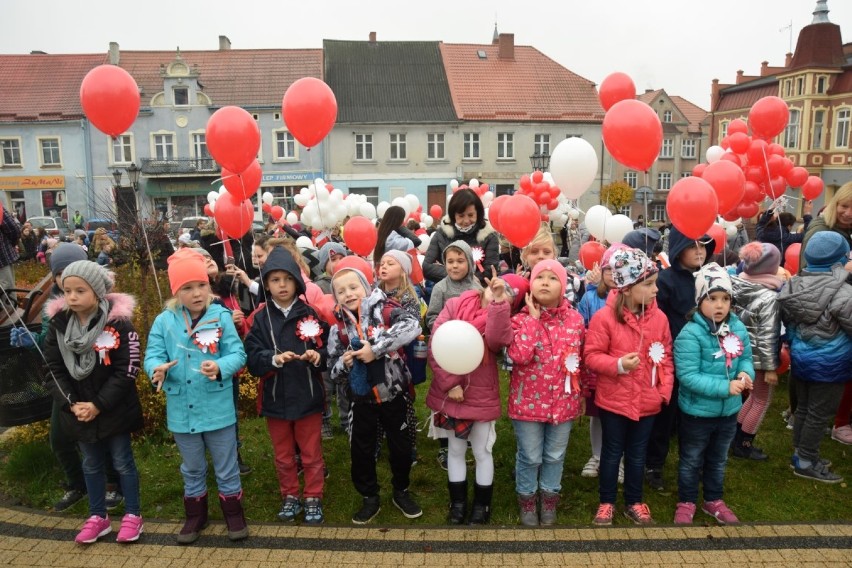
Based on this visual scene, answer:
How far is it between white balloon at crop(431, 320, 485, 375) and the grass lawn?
3.74 ft

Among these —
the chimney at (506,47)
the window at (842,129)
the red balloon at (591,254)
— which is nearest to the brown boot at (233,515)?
the red balloon at (591,254)

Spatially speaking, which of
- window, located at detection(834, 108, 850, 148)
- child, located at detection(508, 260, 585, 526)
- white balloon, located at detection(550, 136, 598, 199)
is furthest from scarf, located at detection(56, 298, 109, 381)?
window, located at detection(834, 108, 850, 148)

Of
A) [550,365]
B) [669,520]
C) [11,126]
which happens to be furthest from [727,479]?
[11,126]

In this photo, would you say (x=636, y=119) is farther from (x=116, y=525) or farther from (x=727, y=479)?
(x=116, y=525)

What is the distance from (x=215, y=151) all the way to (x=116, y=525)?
248 cm

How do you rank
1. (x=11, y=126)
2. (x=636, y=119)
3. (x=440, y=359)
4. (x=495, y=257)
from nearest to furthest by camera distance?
(x=440, y=359) < (x=636, y=119) < (x=495, y=257) < (x=11, y=126)

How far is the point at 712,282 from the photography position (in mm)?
3580

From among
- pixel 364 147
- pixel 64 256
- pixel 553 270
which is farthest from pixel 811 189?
pixel 364 147

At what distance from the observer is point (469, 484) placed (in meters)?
4.17

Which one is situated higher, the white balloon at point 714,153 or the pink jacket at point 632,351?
the white balloon at point 714,153

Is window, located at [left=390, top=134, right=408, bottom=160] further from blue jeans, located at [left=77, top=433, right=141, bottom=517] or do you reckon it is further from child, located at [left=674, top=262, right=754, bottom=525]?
blue jeans, located at [left=77, top=433, right=141, bottom=517]

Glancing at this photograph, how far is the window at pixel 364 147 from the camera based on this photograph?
30266mm

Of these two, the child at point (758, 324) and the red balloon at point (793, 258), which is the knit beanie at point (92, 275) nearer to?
the child at point (758, 324)

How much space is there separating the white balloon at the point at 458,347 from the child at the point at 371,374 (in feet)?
1.17
